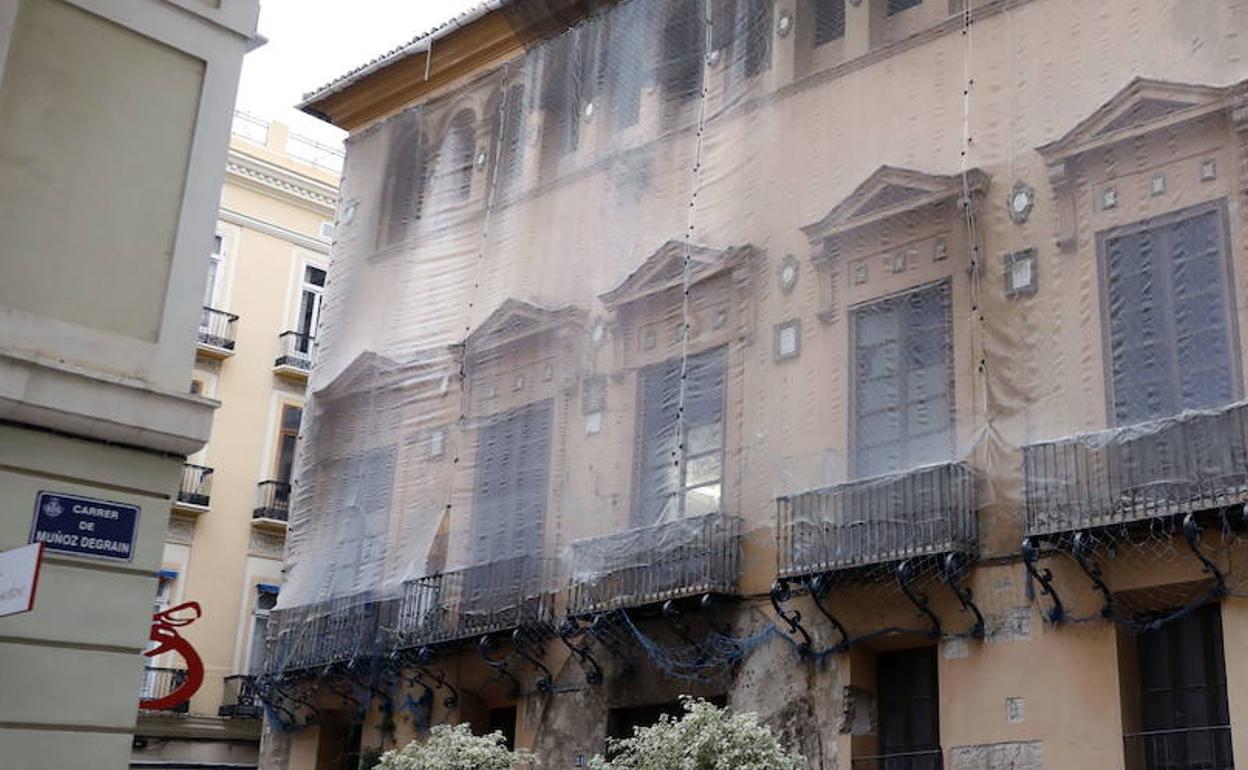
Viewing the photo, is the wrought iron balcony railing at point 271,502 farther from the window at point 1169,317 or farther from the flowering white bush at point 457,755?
the window at point 1169,317

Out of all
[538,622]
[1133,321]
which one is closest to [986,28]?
[1133,321]

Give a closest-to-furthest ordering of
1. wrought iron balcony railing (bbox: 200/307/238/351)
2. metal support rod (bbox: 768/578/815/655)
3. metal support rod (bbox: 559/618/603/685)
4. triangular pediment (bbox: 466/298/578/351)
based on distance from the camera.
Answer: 1. metal support rod (bbox: 768/578/815/655)
2. metal support rod (bbox: 559/618/603/685)
3. triangular pediment (bbox: 466/298/578/351)
4. wrought iron balcony railing (bbox: 200/307/238/351)

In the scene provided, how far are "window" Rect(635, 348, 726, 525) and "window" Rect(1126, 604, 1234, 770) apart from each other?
466cm

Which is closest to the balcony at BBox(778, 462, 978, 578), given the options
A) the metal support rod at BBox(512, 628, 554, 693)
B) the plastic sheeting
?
the plastic sheeting

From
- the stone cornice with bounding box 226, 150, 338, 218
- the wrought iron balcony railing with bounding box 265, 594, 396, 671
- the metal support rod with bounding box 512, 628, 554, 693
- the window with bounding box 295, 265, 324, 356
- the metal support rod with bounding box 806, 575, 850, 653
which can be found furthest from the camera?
the window with bounding box 295, 265, 324, 356

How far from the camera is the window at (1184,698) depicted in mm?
11492

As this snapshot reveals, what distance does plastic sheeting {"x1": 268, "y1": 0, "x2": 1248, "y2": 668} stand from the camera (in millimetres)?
12477

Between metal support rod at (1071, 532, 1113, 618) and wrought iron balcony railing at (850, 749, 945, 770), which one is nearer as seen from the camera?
metal support rod at (1071, 532, 1113, 618)

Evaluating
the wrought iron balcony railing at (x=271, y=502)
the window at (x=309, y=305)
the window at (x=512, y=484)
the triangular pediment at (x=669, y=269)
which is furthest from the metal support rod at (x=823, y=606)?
the window at (x=309, y=305)

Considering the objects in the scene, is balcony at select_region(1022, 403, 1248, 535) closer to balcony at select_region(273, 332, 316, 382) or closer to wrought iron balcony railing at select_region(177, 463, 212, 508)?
wrought iron balcony railing at select_region(177, 463, 212, 508)

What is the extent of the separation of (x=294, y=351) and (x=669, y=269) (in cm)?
1268

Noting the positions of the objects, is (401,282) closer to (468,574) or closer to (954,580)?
(468,574)

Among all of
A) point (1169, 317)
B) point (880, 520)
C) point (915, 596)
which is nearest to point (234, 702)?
point (880, 520)

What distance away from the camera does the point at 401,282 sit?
20.4m
